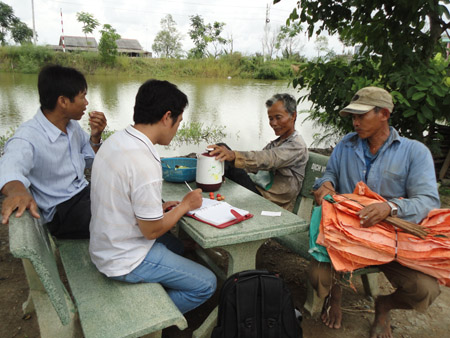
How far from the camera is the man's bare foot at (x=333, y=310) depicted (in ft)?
7.01

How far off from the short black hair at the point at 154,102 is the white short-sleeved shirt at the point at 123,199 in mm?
91

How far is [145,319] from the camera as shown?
136cm

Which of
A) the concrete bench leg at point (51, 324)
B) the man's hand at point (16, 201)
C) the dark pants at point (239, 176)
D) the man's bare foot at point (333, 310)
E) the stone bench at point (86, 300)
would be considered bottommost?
the man's bare foot at point (333, 310)

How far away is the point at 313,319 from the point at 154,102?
179 cm

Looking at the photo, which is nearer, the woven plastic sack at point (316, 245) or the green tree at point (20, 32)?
the woven plastic sack at point (316, 245)

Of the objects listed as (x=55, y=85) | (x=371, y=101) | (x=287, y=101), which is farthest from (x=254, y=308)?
(x=55, y=85)

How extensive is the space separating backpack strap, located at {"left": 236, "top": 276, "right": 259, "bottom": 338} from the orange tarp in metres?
0.48

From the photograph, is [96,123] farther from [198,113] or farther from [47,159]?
[198,113]

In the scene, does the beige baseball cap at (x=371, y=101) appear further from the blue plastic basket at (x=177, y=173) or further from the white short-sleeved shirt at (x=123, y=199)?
the white short-sleeved shirt at (x=123, y=199)

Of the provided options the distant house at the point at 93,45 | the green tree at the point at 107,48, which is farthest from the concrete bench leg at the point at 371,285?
the distant house at the point at 93,45

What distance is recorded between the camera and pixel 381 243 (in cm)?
174

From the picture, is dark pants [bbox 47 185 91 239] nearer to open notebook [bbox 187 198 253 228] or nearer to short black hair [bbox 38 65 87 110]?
short black hair [bbox 38 65 87 110]

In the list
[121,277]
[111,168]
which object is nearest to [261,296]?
[121,277]

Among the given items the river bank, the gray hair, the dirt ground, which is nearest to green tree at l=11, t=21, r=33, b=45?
the river bank
